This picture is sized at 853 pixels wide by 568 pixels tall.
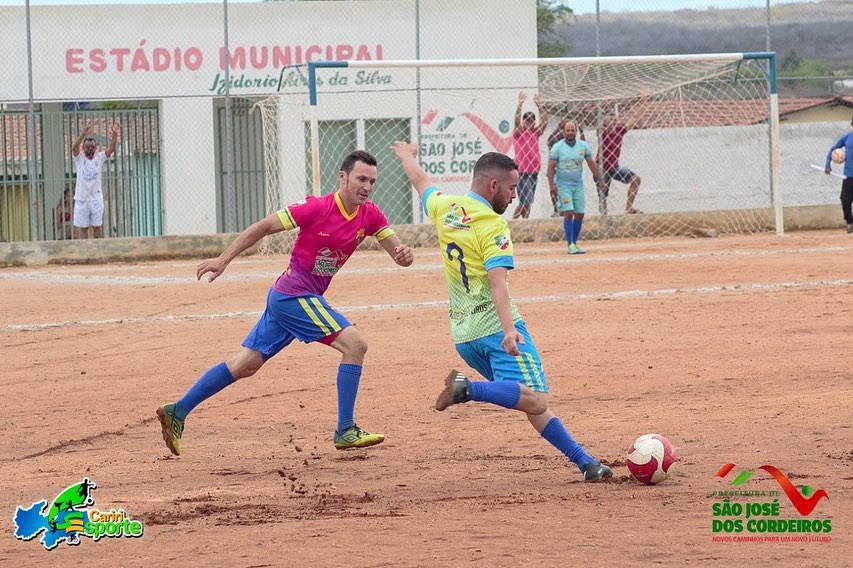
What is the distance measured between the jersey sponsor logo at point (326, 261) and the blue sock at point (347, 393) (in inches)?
21.8

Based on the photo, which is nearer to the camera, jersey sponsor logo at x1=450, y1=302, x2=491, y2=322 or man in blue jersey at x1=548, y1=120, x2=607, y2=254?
jersey sponsor logo at x1=450, y1=302, x2=491, y2=322

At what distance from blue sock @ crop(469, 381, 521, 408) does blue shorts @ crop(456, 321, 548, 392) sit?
0.33 feet

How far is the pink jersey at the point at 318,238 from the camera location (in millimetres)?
7188

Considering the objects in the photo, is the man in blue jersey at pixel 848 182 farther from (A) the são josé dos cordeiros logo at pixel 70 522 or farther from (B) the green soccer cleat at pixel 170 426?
(A) the são josé dos cordeiros logo at pixel 70 522

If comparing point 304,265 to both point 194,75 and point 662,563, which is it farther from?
point 194,75

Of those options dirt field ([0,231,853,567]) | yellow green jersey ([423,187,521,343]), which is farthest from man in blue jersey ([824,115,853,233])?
yellow green jersey ([423,187,521,343])

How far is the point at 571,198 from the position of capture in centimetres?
1834

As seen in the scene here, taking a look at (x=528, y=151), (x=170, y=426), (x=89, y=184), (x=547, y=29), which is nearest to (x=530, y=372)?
(x=170, y=426)

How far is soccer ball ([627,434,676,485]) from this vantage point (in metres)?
6.09

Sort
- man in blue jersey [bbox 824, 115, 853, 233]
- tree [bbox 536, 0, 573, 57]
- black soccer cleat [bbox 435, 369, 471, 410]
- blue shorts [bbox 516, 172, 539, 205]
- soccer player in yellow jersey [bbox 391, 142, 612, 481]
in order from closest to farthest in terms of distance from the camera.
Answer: black soccer cleat [bbox 435, 369, 471, 410] < soccer player in yellow jersey [bbox 391, 142, 612, 481] < man in blue jersey [bbox 824, 115, 853, 233] < blue shorts [bbox 516, 172, 539, 205] < tree [bbox 536, 0, 573, 57]

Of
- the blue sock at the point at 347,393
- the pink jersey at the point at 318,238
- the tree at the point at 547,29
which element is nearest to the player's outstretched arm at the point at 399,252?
the pink jersey at the point at 318,238

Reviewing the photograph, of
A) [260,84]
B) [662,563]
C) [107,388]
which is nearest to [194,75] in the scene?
[260,84]

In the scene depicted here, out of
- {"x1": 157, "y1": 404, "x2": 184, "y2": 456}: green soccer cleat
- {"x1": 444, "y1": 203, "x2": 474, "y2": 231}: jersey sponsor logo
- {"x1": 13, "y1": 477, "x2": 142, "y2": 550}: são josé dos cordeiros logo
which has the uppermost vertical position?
{"x1": 444, "y1": 203, "x2": 474, "y2": 231}: jersey sponsor logo

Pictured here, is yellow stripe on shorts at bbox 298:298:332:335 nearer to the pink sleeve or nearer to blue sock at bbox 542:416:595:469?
the pink sleeve
